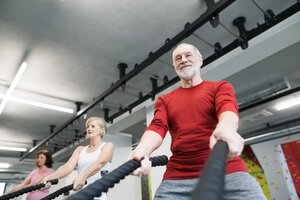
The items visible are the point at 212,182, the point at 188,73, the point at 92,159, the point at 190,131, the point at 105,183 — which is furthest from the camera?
the point at 92,159

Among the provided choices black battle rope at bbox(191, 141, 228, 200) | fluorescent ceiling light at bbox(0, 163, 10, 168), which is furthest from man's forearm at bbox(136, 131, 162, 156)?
fluorescent ceiling light at bbox(0, 163, 10, 168)

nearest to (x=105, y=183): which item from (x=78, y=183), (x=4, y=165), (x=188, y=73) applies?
(x=188, y=73)

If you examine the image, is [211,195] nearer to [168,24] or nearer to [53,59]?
[168,24]

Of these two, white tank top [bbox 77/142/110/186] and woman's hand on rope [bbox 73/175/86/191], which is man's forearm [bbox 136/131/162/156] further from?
white tank top [bbox 77/142/110/186]

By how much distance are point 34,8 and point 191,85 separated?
2.44 metres

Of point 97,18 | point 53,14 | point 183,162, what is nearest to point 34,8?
point 53,14

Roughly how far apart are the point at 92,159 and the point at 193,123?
1.28 metres

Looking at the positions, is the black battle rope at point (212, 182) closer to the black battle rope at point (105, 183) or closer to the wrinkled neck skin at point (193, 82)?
the black battle rope at point (105, 183)

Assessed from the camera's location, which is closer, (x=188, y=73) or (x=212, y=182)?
(x=212, y=182)

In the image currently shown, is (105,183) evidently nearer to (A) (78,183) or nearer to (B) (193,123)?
(B) (193,123)

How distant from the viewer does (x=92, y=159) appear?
1999 mm

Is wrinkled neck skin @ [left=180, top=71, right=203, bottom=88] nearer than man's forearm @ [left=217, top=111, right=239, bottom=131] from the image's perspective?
No

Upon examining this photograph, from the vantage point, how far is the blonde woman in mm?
1800

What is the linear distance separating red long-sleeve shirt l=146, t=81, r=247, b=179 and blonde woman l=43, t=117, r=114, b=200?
93 centimetres
